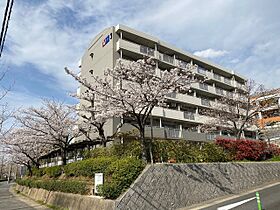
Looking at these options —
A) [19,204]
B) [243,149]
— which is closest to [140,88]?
[243,149]

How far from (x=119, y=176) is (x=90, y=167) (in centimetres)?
314

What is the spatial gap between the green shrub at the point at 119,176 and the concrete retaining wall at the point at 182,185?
27 cm

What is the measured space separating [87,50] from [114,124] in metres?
13.6

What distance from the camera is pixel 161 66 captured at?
29.5m

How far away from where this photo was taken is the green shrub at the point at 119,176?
9805 millimetres

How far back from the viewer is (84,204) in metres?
10.9

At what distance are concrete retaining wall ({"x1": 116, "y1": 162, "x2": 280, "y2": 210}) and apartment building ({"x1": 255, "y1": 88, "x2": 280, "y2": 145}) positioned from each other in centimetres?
1411

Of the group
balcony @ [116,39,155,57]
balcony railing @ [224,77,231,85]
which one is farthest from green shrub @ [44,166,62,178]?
balcony railing @ [224,77,231,85]

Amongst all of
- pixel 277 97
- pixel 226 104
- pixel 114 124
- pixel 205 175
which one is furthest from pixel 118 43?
pixel 277 97

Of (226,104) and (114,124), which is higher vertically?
(226,104)

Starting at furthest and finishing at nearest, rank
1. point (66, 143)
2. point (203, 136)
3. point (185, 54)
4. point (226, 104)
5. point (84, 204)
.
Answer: point (185, 54) → point (226, 104) → point (203, 136) → point (66, 143) → point (84, 204)

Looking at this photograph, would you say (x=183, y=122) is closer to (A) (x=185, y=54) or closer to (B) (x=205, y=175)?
(A) (x=185, y=54)

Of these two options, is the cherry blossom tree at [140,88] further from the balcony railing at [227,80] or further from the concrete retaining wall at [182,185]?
the balcony railing at [227,80]

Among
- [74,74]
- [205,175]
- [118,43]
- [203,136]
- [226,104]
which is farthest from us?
[226,104]
